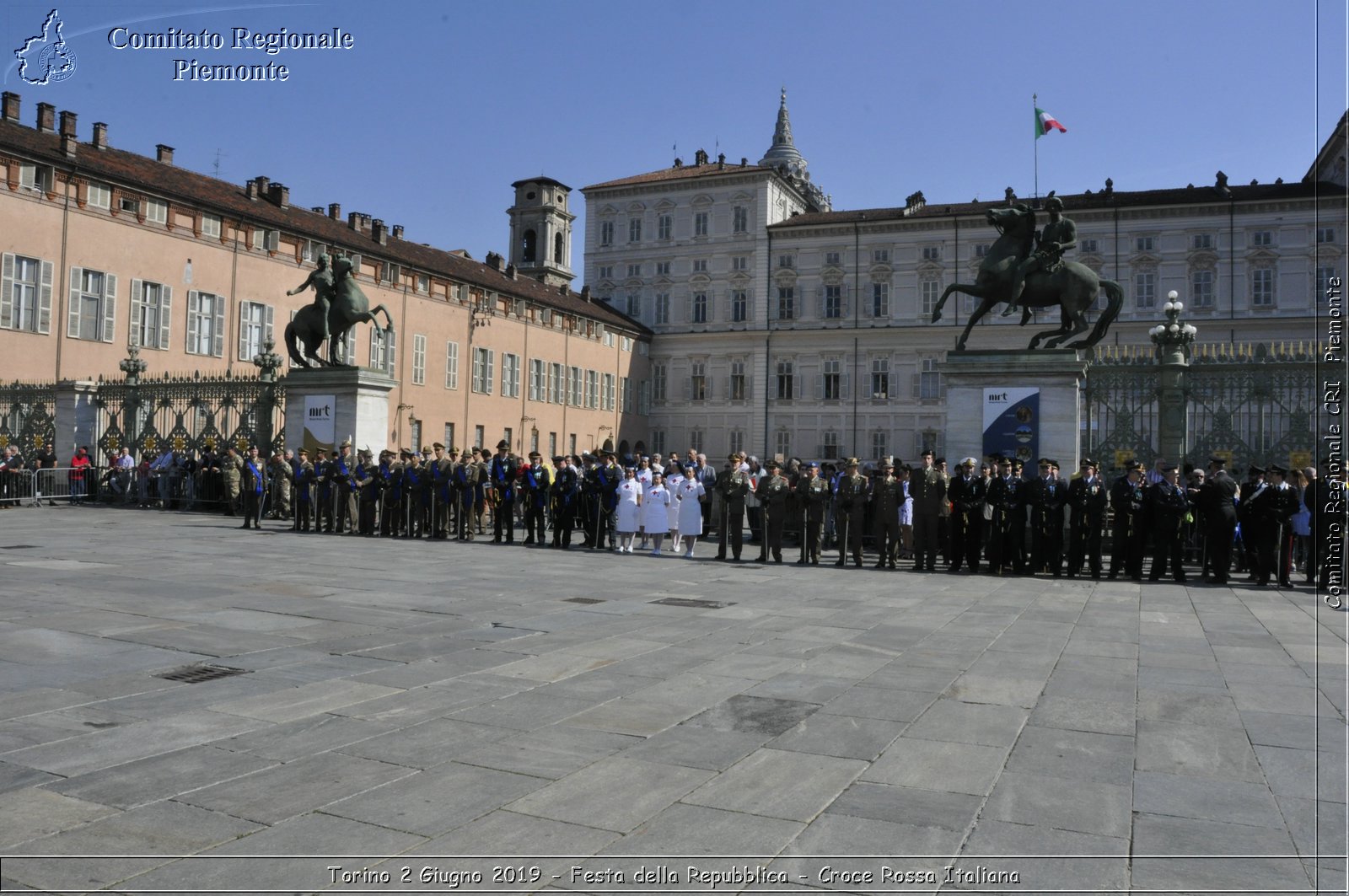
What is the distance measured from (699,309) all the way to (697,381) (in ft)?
15.4

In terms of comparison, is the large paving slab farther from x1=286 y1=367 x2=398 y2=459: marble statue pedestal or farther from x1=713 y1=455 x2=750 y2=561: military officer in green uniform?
x1=286 y1=367 x2=398 y2=459: marble statue pedestal

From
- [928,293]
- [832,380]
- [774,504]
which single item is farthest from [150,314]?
[928,293]

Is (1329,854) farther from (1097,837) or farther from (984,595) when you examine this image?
(984,595)

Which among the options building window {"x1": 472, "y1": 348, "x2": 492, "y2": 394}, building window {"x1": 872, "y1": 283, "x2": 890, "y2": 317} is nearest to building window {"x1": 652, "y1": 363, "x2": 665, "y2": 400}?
A: building window {"x1": 872, "y1": 283, "x2": 890, "y2": 317}

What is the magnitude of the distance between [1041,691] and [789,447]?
182 ft

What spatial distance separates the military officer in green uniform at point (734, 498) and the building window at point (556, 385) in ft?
129

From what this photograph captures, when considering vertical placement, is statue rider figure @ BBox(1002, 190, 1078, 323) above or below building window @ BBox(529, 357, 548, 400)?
below

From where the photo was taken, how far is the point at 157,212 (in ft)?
116

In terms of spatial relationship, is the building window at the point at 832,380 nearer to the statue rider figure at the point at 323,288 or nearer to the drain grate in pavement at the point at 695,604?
the statue rider figure at the point at 323,288

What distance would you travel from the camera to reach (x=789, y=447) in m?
62.0

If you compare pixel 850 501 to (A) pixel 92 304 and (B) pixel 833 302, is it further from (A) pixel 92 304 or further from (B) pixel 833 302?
(B) pixel 833 302

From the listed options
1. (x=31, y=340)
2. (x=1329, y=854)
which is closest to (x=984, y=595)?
(x=1329, y=854)

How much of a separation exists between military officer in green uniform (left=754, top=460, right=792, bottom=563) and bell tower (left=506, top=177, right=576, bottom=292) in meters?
52.4

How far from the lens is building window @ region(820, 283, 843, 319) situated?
61.8 meters
